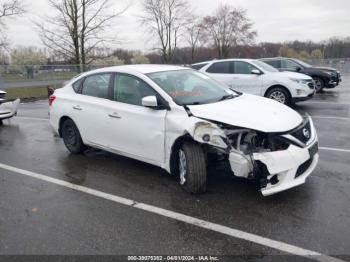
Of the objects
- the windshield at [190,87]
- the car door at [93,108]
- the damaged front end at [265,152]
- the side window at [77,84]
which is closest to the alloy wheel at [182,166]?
the damaged front end at [265,152]

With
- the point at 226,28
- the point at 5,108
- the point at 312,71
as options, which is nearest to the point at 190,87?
the point at 5,108

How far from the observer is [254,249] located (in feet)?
10.2

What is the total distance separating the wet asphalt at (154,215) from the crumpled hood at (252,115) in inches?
35.2

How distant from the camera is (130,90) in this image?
5145mm

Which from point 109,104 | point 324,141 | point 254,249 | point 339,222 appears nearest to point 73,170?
point 109,104

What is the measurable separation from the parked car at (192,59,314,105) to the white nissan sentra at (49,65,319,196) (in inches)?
199

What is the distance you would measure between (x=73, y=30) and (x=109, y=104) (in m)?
20.4

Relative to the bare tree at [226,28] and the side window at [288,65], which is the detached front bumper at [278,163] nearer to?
the side window at [288,65]

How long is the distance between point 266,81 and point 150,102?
6960 millimetres

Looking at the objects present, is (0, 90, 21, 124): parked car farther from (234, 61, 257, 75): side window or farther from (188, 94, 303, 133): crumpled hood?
(188, 94, 303, 133): crumpled hood

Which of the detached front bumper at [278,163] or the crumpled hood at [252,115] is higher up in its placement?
the crumpled hood at [252,115]

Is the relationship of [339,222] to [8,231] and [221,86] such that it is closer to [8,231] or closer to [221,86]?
[221,86]

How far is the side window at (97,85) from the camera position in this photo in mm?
5543

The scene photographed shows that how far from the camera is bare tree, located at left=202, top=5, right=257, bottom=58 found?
156ft
